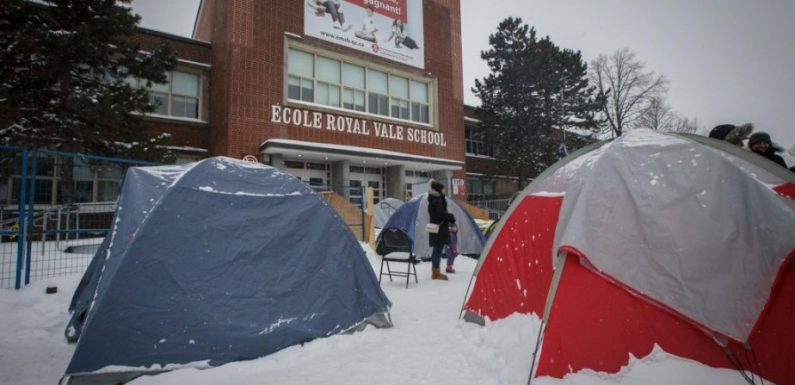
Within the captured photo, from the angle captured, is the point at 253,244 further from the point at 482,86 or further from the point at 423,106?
the point at 482,86

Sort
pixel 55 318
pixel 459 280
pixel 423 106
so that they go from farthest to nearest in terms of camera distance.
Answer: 1. pixel 423 106
2. pixel 459 280
3. pixel 55 318

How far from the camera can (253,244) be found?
363 centimetres

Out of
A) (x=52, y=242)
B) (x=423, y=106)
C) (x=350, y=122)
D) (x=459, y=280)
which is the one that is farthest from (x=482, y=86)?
(x=52, y=242)

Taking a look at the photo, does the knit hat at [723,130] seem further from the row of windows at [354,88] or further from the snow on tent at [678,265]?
the row of windows at [354,88]

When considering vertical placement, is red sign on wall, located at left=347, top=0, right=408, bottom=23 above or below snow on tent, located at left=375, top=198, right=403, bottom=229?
above

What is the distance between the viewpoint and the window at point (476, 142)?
23.0 metres

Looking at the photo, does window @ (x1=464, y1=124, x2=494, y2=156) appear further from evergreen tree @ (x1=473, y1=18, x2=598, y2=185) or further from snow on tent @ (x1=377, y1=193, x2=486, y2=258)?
snow on tent @ (x1=377, y1=193, x2=486, y2=258)

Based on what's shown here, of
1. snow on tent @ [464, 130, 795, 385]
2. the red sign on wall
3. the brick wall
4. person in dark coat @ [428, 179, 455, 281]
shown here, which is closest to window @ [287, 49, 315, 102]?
the brick wall

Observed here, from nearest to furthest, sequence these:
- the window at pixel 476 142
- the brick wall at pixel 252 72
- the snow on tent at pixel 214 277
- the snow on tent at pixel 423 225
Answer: the snow on tent at pixel 214 277 < the snow on tent at pixel 423 225 < the brick wall at pixel 252 72 < the window at pixel 476 142

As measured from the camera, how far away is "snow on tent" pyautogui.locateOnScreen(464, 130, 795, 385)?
8.27ft

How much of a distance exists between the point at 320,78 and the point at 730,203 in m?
14.3

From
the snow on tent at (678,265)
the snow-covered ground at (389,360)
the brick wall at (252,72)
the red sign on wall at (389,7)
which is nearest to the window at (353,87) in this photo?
the brick wall at (252,72)

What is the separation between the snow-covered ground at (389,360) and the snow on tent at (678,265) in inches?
4.9

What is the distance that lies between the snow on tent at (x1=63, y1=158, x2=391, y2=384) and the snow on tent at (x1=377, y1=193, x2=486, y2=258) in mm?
4634
